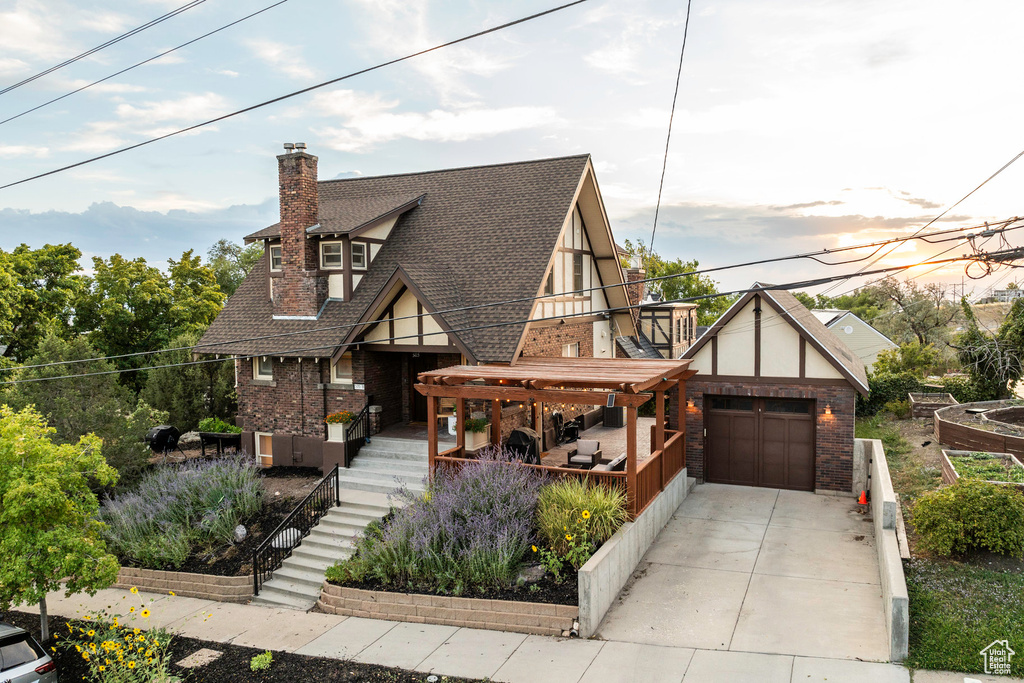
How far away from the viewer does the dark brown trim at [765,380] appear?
16130 mm

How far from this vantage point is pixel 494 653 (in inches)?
381

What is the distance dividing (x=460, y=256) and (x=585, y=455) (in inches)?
270

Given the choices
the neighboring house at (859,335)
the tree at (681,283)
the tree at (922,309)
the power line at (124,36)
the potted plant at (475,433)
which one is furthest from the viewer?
the tree at (681,283)

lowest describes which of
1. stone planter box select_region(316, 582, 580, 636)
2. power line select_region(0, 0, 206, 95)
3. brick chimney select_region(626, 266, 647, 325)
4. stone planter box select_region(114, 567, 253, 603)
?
stone planter box select_region(114, 567, 253, 603)

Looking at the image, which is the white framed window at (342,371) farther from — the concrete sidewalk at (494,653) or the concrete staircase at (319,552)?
the concrete sidewalk at (494,653)

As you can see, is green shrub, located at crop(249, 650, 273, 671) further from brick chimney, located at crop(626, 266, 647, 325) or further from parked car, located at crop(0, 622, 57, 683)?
brick chimney, located at crop(626, 266, 647, 325)

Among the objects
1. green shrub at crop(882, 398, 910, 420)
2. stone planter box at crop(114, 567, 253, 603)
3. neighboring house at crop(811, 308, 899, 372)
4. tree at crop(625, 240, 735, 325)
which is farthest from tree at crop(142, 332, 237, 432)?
neighboring house at crop(811, 308, 899, 372)

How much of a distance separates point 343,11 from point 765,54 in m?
Result: 7.72

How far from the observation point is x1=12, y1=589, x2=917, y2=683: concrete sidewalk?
866cm

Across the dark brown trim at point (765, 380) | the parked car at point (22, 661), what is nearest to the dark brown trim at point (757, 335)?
the dark brown trim at point (765, 380)

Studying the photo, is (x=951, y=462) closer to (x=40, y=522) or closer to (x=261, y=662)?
(x=261, y=662)

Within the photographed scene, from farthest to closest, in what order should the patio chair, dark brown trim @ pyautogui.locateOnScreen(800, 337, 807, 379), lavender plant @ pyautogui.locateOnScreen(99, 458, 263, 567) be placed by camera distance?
dark brown trim @ pyautogui.locateOnScreen(800, 337, 807, 379) → the patio chair → lavender plant @ pyautogui.locateOnScreen(99, 458, 263, 567)

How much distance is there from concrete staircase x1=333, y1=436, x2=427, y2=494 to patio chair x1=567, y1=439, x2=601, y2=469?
3454mm

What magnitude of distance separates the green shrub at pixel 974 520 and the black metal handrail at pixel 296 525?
1122 centimetres
